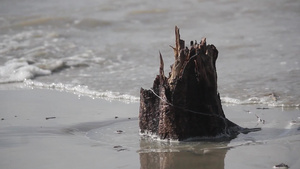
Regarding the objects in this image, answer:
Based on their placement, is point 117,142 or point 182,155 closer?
point 182,155

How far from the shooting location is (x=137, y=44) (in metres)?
10.3

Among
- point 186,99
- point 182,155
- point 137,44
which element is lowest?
point 182,155

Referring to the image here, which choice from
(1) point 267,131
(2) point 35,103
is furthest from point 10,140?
(1) point 267,131

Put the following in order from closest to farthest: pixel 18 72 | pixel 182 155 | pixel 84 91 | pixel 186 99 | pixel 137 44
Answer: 1. pixel 182 155
2. pixel 186 99
3. pixel 84 91
4. pixel 18 72
5. pixel 137 44

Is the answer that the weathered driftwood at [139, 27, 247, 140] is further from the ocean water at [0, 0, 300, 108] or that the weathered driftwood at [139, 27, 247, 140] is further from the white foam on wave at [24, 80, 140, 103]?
the white foam on wave at [24, 80, 140, 103]

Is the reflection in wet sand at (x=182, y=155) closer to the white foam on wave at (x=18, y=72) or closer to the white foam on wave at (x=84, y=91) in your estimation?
the white foam on wave at (x=84, y=91)

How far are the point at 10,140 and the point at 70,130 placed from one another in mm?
635

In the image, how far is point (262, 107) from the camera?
6066 millimetres

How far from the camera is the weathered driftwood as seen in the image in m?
4.60

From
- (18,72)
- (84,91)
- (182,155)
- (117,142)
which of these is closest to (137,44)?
(18,72)

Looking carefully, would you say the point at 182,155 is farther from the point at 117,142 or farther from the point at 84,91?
the point at 84,91

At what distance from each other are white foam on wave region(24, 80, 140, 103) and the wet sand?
27 cm

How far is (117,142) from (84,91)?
8.24 feet

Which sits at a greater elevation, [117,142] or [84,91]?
[84,91]
